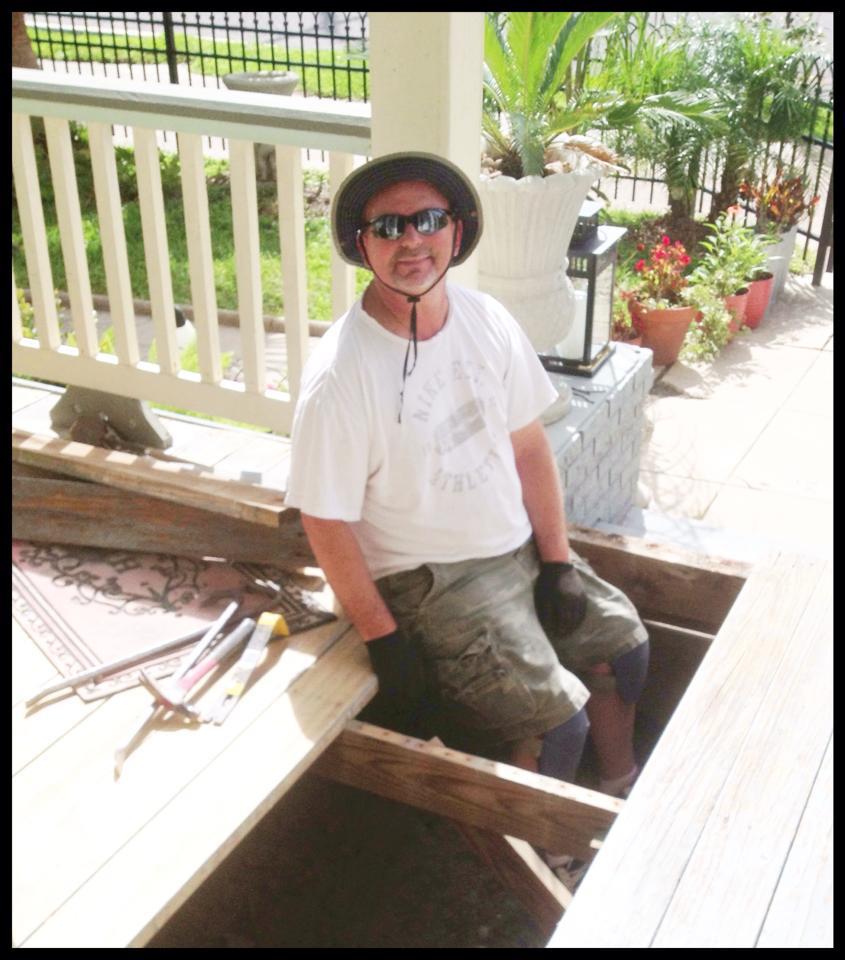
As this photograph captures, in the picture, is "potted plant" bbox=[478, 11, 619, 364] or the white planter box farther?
the white planter box

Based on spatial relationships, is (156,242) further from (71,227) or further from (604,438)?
(604,438)

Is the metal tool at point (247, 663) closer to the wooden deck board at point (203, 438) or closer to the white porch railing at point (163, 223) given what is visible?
the wooden deck board at point (203, 438)

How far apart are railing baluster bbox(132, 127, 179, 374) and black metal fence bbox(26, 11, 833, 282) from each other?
3.27 metres

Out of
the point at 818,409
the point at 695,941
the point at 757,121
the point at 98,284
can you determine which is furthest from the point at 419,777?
the point at 757,121

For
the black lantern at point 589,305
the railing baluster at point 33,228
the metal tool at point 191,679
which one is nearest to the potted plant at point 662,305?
the black lantern at point 589,305

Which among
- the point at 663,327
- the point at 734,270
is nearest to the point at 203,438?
the point at 663,327

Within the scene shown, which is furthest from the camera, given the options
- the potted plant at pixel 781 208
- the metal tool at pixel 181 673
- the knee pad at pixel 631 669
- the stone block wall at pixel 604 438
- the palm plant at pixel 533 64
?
the potted plant at pixel 781 208

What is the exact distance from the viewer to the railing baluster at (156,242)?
10.4ft

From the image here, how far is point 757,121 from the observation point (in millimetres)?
7371

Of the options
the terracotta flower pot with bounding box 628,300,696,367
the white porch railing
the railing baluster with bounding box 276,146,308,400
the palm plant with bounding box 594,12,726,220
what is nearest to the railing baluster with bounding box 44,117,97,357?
the white porch railing

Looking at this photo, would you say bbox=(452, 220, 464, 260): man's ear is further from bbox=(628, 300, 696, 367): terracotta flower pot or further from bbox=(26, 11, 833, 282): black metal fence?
bbox=(26, 11, 833, 282): black metal fence

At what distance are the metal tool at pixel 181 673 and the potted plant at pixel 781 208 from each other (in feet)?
18.0

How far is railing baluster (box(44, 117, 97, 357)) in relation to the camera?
10.8 feet

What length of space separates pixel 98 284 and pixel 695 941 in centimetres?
625
